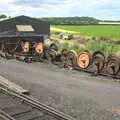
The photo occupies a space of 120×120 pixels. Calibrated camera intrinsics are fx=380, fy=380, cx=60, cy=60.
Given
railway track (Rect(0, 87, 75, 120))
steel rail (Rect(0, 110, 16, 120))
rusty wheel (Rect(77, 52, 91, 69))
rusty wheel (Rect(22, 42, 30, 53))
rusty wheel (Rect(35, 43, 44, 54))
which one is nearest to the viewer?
steel rail (Rect(0, 110, 16, 120))

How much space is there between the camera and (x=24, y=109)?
13188mm

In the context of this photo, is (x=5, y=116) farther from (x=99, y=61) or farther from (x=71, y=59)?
(x=71, y=59)

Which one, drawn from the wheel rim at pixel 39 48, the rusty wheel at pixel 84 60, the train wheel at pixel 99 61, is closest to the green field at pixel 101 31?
the wheel rim at pixel 39 48

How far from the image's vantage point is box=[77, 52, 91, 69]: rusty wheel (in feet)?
71.1

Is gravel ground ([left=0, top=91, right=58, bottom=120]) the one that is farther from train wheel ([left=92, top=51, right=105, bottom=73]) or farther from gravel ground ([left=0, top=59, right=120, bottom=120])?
train wheel ([left=92, top=51, right=105, bottom=73])

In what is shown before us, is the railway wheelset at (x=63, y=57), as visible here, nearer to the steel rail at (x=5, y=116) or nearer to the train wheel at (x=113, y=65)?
the train wheel at (x=113, y=65)

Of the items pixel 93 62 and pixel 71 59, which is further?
pixel 71 59

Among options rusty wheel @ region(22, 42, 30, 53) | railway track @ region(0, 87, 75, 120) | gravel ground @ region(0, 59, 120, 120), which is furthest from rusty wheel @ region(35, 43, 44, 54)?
railway track @ region(0, 87, 75, 120)

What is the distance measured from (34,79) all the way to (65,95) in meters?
4.34

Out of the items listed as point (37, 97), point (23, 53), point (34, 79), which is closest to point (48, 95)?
point (37, 97)

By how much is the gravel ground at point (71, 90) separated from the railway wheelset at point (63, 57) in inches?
31.2

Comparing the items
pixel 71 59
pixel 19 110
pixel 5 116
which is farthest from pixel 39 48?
pixel 5 116

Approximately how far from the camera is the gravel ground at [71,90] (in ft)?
42.9

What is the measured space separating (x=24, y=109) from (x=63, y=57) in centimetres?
1167
